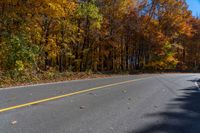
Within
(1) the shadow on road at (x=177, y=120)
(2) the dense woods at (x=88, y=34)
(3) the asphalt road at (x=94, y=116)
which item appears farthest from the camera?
(2) the dense woods at (x=88, y=34)

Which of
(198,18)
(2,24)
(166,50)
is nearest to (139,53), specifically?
(166,50)

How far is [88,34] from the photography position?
33281mm

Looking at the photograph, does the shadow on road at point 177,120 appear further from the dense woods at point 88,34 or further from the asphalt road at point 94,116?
the dense woods at point 88,34

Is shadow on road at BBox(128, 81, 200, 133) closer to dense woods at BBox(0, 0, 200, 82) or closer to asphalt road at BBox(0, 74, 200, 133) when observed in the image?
asphalt road at BBox(0, 74, 200, 133)

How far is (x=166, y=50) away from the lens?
43.0 m

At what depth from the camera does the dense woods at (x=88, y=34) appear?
2077 centimetres

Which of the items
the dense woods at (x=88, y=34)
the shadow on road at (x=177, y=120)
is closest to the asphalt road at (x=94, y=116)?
the shadow on road at (x=177, y=120)

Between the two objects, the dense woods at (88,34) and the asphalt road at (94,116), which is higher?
the dense woods at (88,34)

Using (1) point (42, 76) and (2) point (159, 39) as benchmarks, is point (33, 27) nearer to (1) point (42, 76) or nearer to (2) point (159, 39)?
(1) point (42, 76)

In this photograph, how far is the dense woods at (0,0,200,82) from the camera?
20.8 m

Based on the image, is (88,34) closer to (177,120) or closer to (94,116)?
(94,116)

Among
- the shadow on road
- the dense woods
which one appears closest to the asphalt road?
the shadow on road

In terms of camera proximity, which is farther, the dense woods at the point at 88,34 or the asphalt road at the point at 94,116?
the dense woods at the point at 88,34

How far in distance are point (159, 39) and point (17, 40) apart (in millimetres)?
25424
